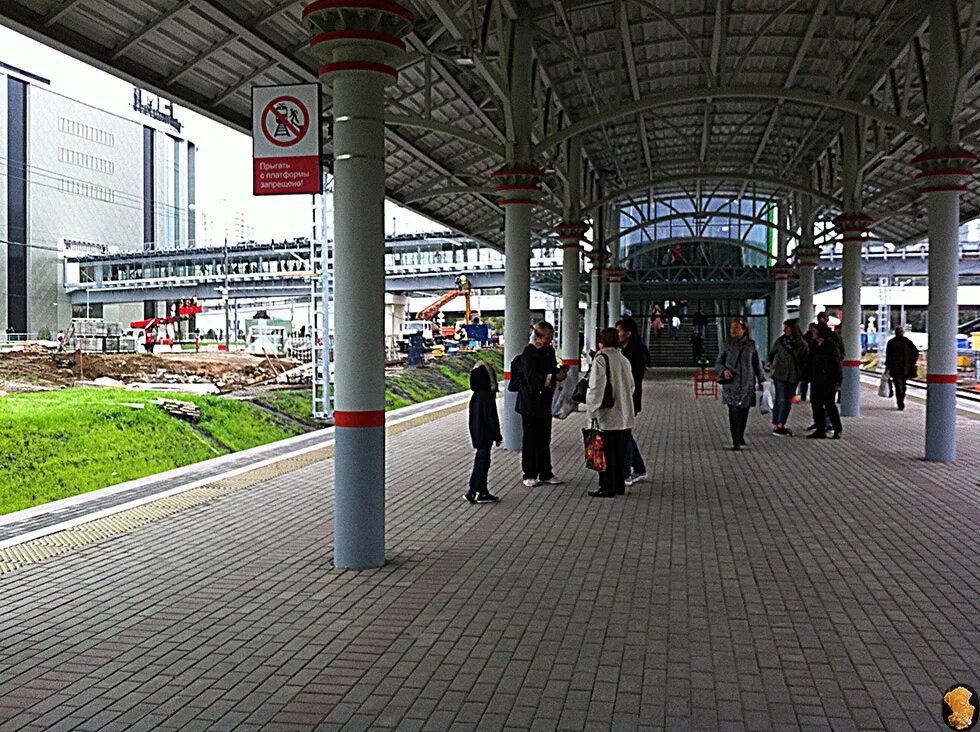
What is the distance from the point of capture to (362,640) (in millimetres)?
5879

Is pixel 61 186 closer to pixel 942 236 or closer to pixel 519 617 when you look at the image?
pixel 942 236

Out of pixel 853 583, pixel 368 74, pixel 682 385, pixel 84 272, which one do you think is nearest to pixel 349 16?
pixel 368 74

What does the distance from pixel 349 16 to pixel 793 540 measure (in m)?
5.60

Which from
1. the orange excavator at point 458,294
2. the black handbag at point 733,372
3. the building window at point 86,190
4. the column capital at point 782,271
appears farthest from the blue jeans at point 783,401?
the building window at point 86,190

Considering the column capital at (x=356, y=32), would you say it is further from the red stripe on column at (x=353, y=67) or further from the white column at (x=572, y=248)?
the white column at (x=572, y=248)

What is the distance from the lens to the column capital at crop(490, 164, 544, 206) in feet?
48.4

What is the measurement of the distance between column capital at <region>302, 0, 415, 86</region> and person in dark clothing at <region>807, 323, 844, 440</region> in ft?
33.8

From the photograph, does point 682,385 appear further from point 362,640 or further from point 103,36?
point 362,640

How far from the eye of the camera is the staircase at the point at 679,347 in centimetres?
4772

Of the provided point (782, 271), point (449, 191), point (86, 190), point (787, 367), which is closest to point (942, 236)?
point (787, 367)

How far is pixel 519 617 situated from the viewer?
629cm

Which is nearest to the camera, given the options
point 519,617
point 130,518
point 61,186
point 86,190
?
point 519,617

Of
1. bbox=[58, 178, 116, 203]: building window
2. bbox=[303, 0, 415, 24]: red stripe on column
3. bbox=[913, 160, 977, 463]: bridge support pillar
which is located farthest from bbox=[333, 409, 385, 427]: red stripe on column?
bbox=[58, 178, 116, 203]: building window

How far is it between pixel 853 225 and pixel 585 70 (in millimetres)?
7967
